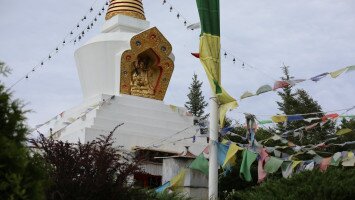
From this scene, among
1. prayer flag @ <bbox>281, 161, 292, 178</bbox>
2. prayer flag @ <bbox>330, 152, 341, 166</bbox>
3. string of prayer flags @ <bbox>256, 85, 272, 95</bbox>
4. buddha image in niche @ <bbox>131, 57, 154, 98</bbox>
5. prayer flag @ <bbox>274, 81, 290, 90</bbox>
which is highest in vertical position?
buddha image in niche @ <bbox>131, 57, 154, 98</bbox>

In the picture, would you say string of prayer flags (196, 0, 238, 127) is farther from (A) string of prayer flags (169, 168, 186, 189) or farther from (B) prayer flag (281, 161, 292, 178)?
(B) prayer flag (281, 161, 292, 178)

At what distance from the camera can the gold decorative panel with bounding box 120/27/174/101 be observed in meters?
18.3

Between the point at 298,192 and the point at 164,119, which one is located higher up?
the point at 164,119

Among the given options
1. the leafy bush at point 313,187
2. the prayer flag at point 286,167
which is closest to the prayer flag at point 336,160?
the prayer flag at point 286,167

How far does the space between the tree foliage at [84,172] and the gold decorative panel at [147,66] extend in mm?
10978

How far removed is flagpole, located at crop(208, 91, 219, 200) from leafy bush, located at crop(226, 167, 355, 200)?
0.99 metres

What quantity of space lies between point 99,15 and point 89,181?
15.4m

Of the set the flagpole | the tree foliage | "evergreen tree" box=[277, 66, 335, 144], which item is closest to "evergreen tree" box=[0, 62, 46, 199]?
the tree foliage

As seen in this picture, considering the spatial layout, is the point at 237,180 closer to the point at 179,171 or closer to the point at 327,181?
the point at 179,171

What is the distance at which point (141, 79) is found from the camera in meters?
18.6

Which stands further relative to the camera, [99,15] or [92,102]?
[99,15]

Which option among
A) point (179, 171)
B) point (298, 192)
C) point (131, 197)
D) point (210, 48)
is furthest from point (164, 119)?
point (131, 197)

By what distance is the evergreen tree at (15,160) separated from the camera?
4.16 metres

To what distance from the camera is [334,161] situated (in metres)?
10.7
